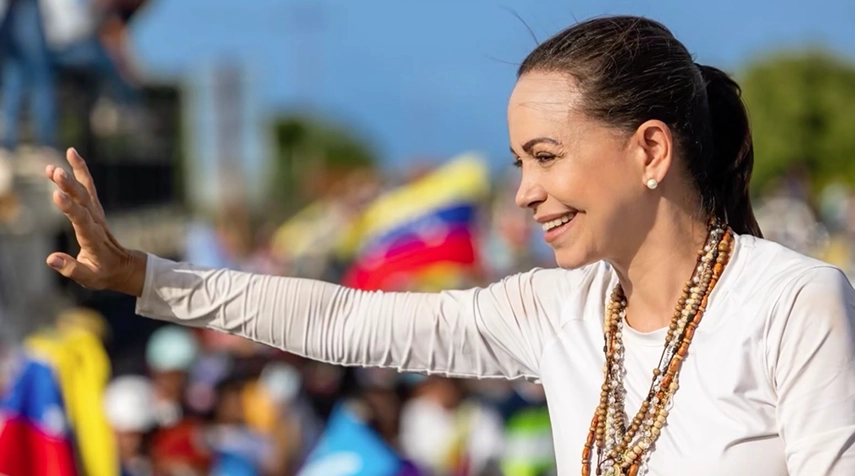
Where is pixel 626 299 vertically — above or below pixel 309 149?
below

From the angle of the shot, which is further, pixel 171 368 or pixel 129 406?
pixel 171 368

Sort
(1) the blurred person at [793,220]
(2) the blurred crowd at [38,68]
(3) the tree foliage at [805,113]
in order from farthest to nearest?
1. (3) the tree foliage at [805,113]
2. (2) the blurred crowd at [38,68]
3. (1) the blurred person at [793,220]

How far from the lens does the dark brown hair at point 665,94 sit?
230 centimetres

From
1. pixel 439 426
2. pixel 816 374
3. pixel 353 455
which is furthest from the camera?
pixel 439 426

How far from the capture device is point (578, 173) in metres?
2.28

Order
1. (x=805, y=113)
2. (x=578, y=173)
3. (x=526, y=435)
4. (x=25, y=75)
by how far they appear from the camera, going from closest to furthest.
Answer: (x=578, y=173) < (x=526, y=435) < (x=25, y=75) < (x=805, y=113)

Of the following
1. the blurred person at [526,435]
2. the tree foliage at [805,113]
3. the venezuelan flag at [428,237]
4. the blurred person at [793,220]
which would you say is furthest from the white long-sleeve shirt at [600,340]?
the tree foliage at [805,113]

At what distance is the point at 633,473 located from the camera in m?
2.28

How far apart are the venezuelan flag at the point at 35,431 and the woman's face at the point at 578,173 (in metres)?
2.87

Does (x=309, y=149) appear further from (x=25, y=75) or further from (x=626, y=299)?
(x=626, y=299)

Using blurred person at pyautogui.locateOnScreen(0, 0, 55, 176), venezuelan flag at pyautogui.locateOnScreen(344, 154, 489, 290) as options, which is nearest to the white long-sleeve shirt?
venezuelan flag at pyautogui.locateOnScreen(344, 154, 489, 290)

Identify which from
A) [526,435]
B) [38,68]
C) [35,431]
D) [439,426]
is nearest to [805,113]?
[38,68]

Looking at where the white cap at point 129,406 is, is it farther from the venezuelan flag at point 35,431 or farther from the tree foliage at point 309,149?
the tree foliage at point 309,149

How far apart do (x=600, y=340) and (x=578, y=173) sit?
335 millimetres
